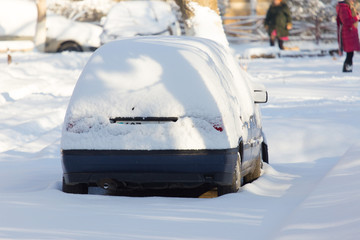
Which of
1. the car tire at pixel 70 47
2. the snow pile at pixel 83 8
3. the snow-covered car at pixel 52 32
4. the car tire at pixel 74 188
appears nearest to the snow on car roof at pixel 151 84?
the car tire at pixel 74 188

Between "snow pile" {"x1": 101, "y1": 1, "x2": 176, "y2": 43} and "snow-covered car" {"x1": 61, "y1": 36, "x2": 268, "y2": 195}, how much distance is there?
74.4 ft

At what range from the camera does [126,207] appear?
22.3 ft

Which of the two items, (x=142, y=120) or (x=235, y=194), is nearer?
(x=142, y=120)

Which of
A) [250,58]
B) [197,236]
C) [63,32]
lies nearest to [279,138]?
[197,236]

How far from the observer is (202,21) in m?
18.5

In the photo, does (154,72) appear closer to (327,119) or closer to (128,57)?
(128,57)

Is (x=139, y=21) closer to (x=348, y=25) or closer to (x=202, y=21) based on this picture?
(x=348, y=25)

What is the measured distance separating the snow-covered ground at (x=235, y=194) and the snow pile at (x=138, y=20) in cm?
1180

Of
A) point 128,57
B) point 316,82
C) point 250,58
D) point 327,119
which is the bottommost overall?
point 250,58

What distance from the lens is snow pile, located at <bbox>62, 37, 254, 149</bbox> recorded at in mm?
7145

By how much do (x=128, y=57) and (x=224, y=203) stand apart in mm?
1600

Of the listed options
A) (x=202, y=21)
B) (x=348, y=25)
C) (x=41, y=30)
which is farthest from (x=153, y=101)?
(x=41, y=30)

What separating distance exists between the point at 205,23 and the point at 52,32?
46.6 feet

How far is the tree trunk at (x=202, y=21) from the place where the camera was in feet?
60.6
